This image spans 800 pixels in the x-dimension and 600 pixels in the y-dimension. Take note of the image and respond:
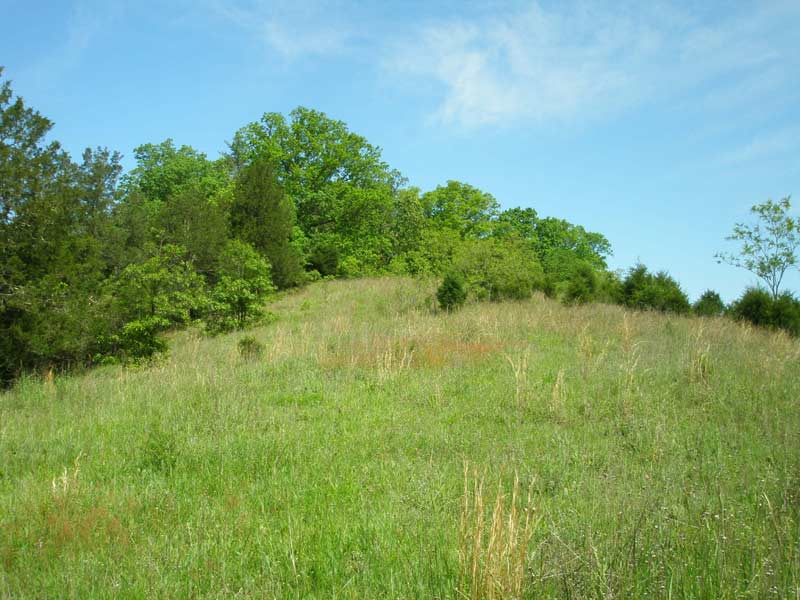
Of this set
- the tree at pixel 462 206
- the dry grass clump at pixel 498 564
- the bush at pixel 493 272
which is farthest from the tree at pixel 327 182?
the dry grass clump at pixel 498 564

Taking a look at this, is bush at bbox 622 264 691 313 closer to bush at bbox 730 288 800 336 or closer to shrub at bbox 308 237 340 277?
bush at bbox 730 288 800 336

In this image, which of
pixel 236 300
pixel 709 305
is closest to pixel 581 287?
pixel 709 305

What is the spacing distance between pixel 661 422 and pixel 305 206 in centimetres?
3471

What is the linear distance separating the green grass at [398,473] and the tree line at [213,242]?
4.48 metres

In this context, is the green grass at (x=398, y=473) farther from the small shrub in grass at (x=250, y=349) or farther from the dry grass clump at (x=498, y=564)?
the small shrub in grass at (x=250, y=349)

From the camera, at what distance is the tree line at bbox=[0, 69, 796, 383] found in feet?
46.9

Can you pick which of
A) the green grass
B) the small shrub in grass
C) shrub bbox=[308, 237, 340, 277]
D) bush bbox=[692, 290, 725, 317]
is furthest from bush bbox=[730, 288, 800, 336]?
shrub bbox=[308, 237, 340, 277]

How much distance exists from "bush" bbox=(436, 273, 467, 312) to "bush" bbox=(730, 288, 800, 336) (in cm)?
907

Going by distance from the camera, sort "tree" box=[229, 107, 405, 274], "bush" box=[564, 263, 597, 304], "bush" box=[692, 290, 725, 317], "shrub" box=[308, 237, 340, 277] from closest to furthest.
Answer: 1. "bush" box=[692, 290, 725, 317]
2. "bush" box=[564, 263, 597, 304]
3. "shrub" box=[308, 237, 340, 277]
4. "tree" box=[229, 107, 405, 274]

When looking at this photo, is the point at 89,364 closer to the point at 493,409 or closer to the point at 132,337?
the point at 132,337

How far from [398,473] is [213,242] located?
21.0 metres

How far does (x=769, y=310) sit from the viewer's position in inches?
653

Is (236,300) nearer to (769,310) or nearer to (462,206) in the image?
(769,310)

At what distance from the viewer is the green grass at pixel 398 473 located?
3298 millimetres
